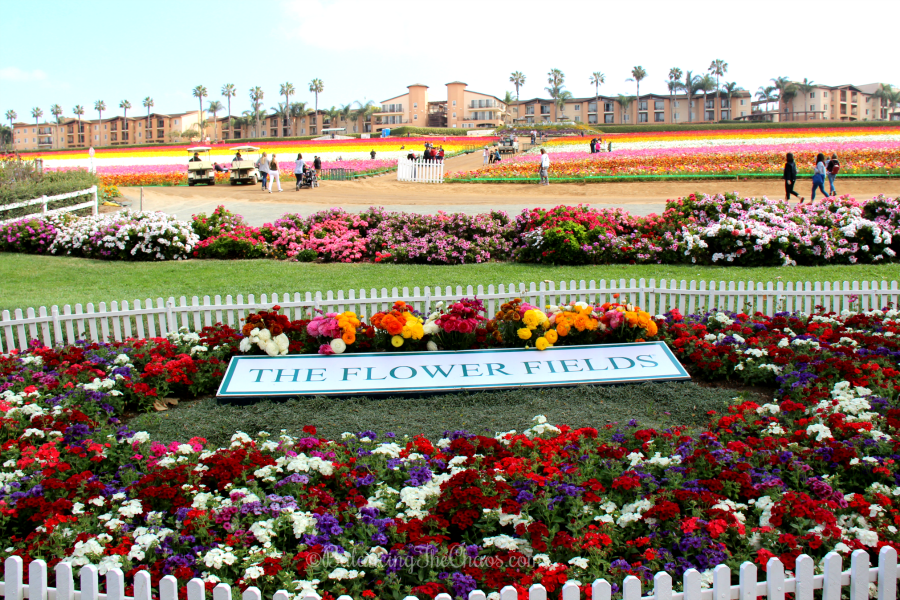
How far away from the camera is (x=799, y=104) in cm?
11612

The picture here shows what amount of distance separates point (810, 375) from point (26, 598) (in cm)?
594

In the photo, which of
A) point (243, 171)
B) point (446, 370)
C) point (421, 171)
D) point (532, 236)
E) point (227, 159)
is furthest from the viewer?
point (227, 159)

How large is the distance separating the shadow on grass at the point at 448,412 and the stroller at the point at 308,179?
23493 millimetres

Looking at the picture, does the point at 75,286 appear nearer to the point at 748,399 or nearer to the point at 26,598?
the point at 26,598

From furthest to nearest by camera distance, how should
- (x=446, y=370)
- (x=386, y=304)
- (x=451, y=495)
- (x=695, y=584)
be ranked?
(x=386, y=304) → (x=446, y=370) → (x=451, y=495) → (x=695, y=584)

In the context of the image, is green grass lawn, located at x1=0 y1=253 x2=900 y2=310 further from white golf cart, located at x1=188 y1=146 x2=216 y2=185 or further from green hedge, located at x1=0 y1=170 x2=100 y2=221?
white golf cart, located at x1=188 y1=146 x2=216 y2=185

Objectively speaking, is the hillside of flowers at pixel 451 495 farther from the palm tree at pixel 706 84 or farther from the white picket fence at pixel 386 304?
the palm tree at pixel 706 84

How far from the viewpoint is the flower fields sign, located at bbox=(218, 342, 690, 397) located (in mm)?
6898

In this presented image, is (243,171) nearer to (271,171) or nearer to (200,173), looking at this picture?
(200,173)

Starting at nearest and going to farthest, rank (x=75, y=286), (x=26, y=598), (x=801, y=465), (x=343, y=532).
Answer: (x=26, y=598)
(x=343, y=532)
(x=801, y=465)
(x=75, y=286)

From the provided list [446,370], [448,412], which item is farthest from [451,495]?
[446,370]

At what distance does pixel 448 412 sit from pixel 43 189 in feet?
60.0

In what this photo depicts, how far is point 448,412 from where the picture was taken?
644cm

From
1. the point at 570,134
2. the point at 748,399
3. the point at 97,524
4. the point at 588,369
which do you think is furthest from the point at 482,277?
the point at 570,134
